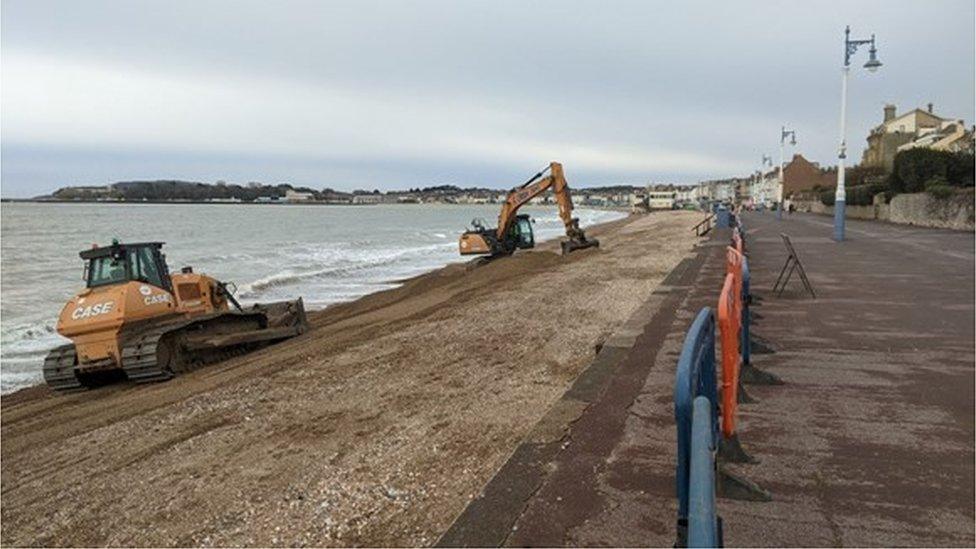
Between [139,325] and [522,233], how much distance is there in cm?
1974

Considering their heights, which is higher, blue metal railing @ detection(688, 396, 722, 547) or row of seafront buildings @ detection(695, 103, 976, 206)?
row of seafront buildings @ detection(695, 103, 976, 206)

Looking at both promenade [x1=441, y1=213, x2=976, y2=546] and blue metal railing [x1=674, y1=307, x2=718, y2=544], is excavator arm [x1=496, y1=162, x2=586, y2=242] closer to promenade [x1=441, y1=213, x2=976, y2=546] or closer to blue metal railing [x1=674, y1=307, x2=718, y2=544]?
promenade [x1=441, y1=213, x2=976, y2=546]

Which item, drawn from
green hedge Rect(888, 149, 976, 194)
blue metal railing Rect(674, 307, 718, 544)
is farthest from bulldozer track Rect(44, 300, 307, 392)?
green hedge Rect(888, 149, 976, 194)

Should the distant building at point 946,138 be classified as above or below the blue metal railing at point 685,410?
above

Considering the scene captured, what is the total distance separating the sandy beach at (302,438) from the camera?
502cm

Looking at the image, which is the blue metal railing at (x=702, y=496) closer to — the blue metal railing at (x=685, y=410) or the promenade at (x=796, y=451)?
the blue metal railing at (x=685, y=410)

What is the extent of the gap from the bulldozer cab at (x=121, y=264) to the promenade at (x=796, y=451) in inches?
353

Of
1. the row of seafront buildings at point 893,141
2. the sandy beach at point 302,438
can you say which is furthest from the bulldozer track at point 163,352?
the row of seafront buildings at point 893,141

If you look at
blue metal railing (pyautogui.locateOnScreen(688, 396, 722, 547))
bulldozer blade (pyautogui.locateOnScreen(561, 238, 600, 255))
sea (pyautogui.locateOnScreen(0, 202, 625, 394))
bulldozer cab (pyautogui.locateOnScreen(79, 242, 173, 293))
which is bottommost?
sea (pyautogui.locateOnScreen(0, 202, 625, 394))

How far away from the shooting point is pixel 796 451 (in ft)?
15.8

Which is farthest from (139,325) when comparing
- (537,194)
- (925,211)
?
(925,211)

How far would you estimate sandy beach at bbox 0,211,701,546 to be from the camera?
5.02m

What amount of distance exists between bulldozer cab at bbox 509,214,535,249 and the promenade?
2035cm

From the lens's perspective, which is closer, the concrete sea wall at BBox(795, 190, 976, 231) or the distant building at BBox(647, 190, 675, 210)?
the concrete sea wall at BBox(795, 190, 976, 231)
